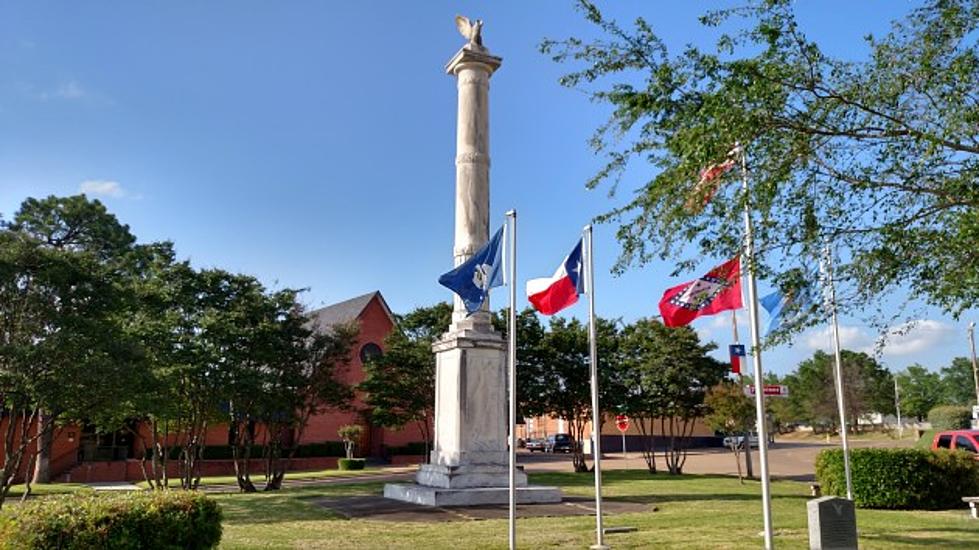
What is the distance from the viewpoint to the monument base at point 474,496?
16656 mm

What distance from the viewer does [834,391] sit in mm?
81875

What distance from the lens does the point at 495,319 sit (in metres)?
31.7

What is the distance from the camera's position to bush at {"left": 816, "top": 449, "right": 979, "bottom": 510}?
17.8 m

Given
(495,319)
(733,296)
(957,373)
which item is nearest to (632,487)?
(495,319)

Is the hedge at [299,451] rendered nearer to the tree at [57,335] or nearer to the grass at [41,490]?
the grass at [41,490]

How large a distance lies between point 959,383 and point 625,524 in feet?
411

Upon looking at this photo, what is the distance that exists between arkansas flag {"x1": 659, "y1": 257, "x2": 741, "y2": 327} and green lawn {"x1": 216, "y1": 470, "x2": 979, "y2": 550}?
3425 mm

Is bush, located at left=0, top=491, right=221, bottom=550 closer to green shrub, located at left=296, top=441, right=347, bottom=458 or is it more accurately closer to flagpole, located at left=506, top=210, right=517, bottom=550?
flagpole, located at left=506, top=210, right=517, bottom=550

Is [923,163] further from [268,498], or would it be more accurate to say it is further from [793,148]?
[268,498]

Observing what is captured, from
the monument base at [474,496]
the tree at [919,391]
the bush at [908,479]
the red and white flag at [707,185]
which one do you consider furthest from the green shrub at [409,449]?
the tree at [919,391]

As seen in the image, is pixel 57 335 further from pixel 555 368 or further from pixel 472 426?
pixel 555 368

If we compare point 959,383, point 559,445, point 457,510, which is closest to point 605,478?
point 457,510

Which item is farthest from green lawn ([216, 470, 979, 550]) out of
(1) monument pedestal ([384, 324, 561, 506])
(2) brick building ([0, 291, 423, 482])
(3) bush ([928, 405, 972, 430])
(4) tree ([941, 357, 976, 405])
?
(4) tree ([941, 357, 976, 405])

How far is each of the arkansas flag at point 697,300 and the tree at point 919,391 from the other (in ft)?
315
